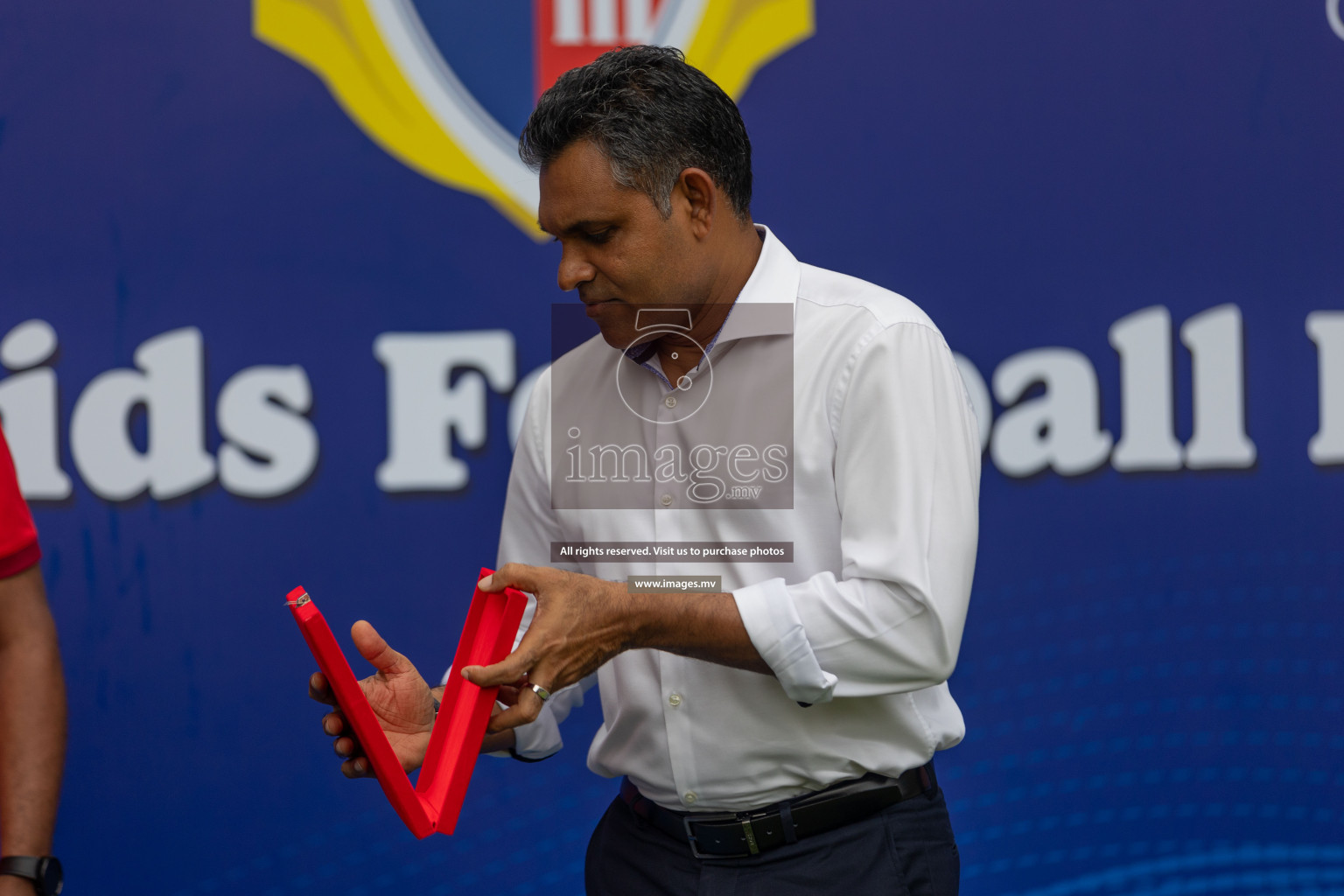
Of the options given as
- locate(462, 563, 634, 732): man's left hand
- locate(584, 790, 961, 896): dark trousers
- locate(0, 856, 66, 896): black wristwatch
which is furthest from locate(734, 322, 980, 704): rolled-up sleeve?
locate(0, 856, 66, 896): black wristwatch

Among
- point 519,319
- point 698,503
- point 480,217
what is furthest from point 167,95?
point 698,503

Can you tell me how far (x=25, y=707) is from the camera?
1.66 m

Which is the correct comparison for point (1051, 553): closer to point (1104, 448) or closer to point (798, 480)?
point (1104, 448)

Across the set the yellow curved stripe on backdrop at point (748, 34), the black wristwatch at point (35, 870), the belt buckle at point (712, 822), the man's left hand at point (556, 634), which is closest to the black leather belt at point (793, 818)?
the belt buckle at point (712, 822)

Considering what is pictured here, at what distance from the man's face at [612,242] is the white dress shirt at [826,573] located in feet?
0.36

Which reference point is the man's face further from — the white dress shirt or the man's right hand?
the man's right hand

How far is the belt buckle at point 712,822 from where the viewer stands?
4.68 feet

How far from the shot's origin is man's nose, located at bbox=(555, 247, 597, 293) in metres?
1.36

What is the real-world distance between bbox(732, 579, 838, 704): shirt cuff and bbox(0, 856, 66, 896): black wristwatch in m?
1.07

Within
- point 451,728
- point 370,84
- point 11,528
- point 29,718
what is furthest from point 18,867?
point 370,84

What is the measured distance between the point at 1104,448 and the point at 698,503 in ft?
4.70

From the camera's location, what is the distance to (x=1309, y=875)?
2.56 m

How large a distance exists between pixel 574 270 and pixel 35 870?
44.7 inches

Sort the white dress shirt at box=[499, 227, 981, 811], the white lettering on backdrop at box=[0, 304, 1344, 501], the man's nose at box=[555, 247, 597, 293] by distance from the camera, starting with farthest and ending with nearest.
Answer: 1. the white lettering on backdrop at box=[0, 304, 1344, 501]
2. the man's nose at box=[555, 247, 597, 293]
3. the white dress shirt at box=[499, 227, 981, 811]
